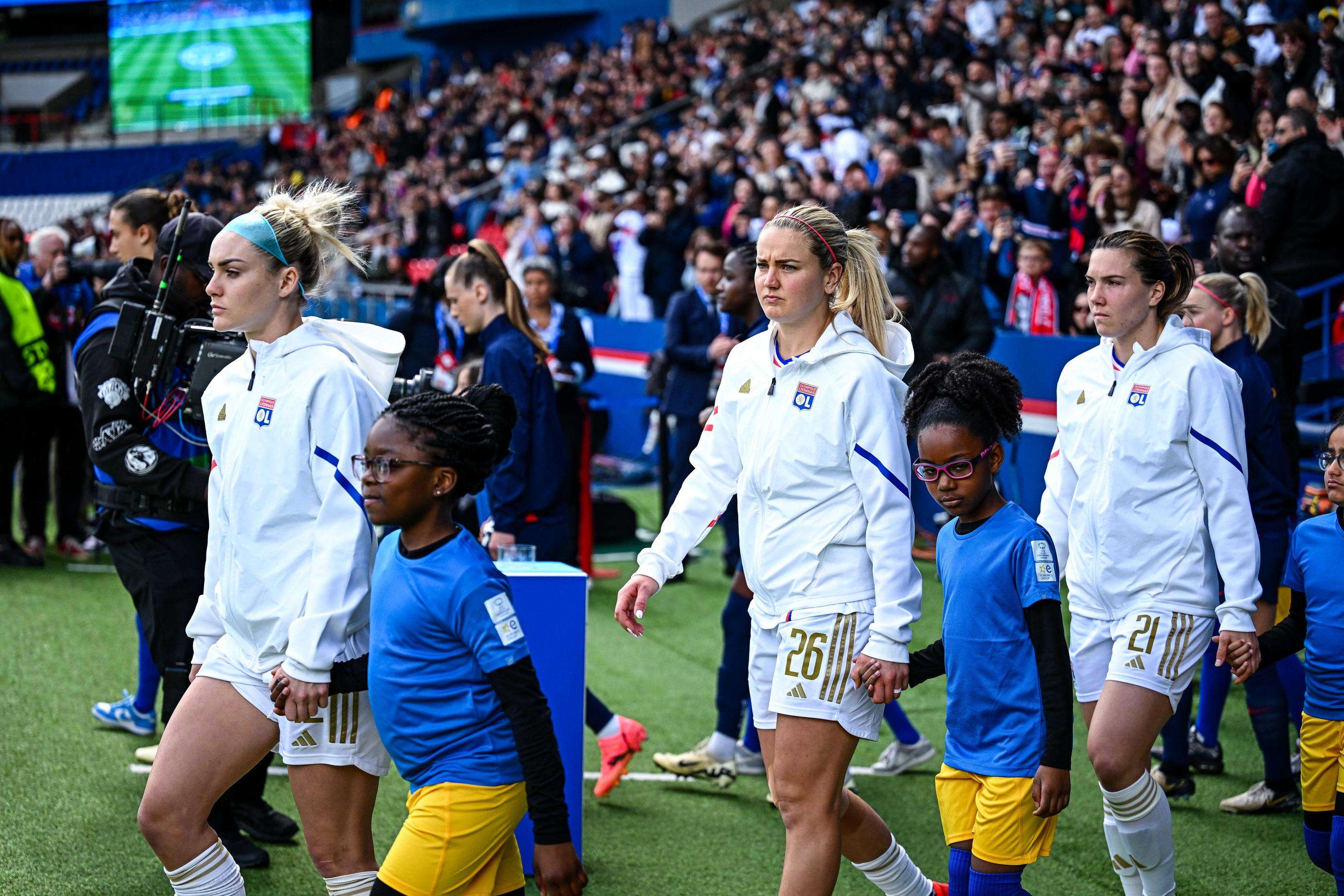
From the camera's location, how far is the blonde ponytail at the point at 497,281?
507cm

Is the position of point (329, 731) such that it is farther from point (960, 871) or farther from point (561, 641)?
point (960, 871)

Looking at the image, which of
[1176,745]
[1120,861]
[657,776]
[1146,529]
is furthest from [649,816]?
[1146,529]

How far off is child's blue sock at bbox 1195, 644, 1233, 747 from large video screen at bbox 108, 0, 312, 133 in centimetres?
3188

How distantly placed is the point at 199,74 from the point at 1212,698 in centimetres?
3343

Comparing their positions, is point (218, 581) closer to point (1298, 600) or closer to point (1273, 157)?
point (1298, 600)

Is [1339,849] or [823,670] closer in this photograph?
[823,670]

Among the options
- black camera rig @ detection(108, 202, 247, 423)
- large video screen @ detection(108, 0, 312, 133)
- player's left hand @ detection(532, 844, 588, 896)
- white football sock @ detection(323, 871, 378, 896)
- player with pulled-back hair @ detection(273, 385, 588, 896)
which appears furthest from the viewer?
large video screen @ detection(108, 0, 312, 133)

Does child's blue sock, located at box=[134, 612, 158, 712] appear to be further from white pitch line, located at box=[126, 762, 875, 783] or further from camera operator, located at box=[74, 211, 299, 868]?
camera operator, located at box=[74, 211, 299, 868]

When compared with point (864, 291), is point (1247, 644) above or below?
below

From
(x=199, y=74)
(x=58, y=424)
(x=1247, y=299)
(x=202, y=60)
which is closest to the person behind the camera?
(x=1247, y=299)

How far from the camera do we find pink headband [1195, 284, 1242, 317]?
187 inches

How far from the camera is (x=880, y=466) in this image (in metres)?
3.10

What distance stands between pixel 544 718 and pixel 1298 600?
224 cm

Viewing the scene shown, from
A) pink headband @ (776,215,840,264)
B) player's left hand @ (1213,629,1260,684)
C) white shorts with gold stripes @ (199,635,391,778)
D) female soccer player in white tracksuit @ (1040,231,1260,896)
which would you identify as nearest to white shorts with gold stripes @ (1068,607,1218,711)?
female soccer player in white tracksuit @ (1040,231,1260,896)
